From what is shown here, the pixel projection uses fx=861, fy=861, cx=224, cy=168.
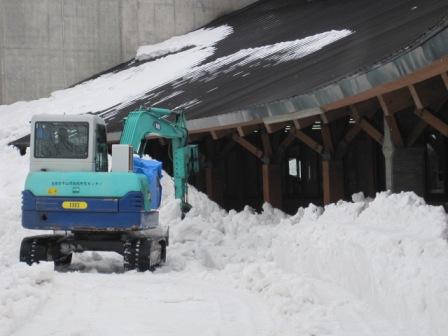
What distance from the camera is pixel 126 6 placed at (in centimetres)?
4181

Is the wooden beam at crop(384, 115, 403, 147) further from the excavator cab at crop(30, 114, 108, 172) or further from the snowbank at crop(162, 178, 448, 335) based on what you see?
the excavator cab at crop(30, 114, 108, 172)

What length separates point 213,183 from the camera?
25.2 metres

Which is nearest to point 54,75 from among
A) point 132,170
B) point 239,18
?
point 239,18

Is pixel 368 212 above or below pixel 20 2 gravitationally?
below

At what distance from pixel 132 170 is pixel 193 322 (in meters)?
6.60

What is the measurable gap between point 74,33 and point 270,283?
3110cm

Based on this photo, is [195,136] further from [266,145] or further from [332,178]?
[332,178]

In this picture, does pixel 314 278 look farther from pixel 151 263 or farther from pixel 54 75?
pixel 54 75

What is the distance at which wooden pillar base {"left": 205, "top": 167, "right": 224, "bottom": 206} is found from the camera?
25172 millimetres

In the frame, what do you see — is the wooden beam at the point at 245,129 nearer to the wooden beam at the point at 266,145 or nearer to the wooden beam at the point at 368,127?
the wooden beam at the point at 266,145

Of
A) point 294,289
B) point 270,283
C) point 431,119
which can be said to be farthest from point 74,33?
point 294,289

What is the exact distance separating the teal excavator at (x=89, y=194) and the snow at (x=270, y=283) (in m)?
0.62

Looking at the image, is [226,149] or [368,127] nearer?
[368,127]

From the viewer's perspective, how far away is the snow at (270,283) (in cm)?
842
